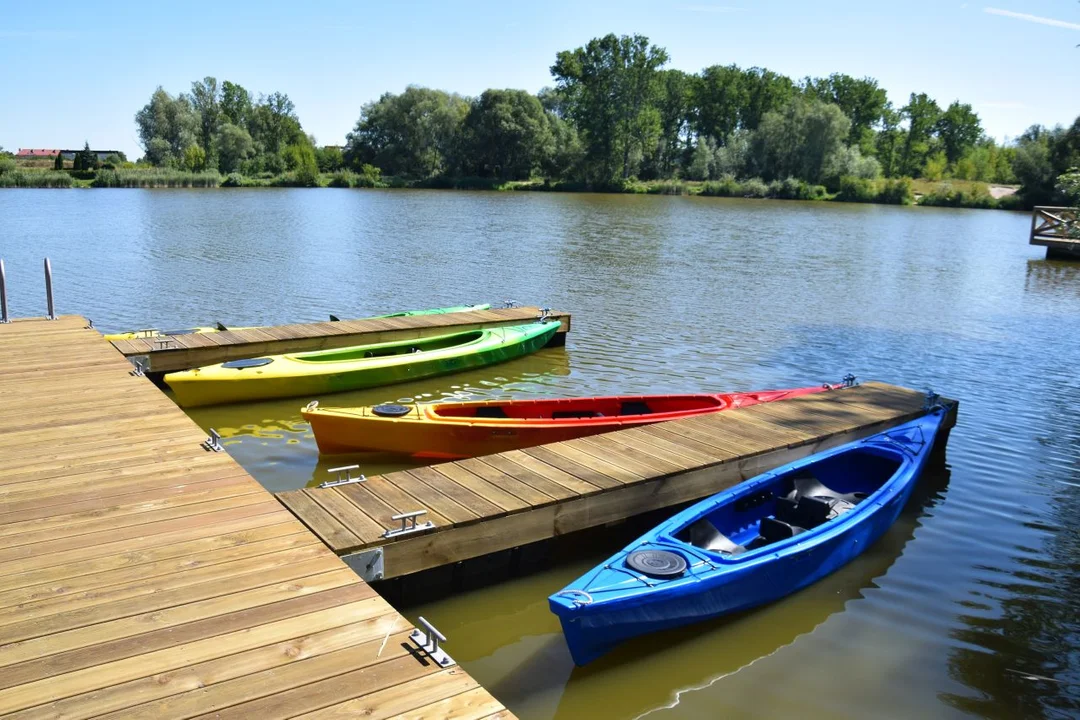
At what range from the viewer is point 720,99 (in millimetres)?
94688

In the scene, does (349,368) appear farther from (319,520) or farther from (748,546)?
(748,546)

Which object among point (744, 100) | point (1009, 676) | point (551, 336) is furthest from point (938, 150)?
point (1009, 676)

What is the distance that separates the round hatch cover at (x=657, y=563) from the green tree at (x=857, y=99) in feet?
332

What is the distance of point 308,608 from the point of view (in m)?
4.52

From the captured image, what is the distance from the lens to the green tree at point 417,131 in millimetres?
75750

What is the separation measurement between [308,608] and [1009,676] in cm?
479

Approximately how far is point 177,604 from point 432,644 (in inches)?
57.7

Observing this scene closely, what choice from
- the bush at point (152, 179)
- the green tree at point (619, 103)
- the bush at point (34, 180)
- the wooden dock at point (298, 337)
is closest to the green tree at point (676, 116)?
the green tree at point (619, 103)

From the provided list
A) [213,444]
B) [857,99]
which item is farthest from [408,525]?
[857,99]

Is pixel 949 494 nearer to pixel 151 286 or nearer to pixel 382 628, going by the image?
pixel 382 628

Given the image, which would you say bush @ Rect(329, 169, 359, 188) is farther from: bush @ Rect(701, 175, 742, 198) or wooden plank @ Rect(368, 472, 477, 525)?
wooden plank @ Rect(368, 472, 477, 525)

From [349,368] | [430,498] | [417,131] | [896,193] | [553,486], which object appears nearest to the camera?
[430,498]

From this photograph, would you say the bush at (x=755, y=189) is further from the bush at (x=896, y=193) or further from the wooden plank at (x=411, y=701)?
the wooden plank at (x=411, y=701)

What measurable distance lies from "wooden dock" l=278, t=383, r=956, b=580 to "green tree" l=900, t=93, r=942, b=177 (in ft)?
334
